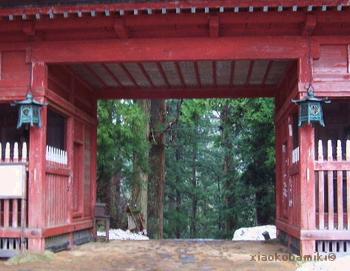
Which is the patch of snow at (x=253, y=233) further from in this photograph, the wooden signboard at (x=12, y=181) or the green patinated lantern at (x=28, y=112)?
the green patinated lantern at (x=28, y=112)

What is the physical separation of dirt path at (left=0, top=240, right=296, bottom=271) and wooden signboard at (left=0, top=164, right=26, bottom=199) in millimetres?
1269

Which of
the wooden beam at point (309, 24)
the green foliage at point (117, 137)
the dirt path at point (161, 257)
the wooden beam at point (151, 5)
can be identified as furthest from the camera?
the green foliage at point (117, 137)

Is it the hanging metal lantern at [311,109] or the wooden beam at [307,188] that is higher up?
the hanging metal lantern at [311,109]

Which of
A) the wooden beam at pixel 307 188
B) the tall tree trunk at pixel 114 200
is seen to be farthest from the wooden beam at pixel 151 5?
the tall tree trunk at pixel 114 200

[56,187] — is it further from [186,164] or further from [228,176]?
[186,164]

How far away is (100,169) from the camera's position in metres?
17.9

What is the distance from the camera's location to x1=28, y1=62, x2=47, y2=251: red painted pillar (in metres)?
9.42

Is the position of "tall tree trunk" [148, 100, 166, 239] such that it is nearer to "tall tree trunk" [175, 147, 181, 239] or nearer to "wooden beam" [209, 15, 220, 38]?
"tall tree trunk" [175, 147, 181, 239]

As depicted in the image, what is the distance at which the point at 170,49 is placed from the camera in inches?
387

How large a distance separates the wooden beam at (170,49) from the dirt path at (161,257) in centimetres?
378

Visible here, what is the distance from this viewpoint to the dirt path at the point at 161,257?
8383mm

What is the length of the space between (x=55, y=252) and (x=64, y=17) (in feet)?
15.0

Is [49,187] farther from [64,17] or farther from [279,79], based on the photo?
[279,79]

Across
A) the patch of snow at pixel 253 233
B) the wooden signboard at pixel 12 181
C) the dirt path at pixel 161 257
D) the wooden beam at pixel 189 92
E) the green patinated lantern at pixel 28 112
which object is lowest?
the patch of snow at pixel 253 233
